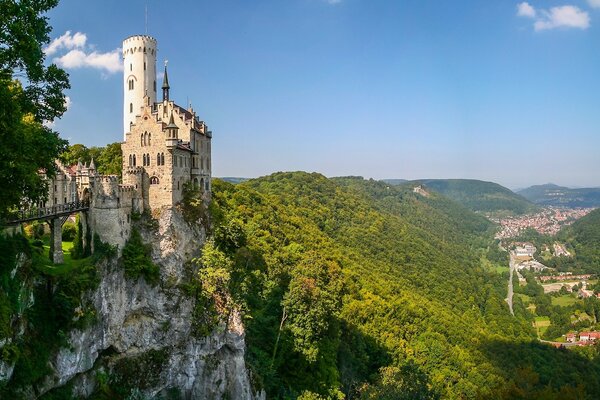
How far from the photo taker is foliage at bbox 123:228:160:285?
117ft

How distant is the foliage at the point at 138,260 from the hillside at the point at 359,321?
5.61m

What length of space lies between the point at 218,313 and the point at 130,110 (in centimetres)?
2071

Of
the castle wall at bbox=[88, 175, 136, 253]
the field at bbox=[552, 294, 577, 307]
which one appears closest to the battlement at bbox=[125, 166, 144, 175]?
the castle wall at bbox=[88, 175, 136, 253]

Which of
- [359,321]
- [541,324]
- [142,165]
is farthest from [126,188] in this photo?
[541,324]

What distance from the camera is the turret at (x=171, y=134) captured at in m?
39.2

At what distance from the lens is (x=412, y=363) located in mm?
62344

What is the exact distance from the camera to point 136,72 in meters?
44.2

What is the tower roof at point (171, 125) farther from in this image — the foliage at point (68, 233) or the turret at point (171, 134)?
the foliage at point (68, 233)

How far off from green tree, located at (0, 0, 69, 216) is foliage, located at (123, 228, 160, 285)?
11.6 meters

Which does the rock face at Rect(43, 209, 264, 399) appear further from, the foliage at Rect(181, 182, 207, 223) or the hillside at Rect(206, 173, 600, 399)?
the hillside at Rect(206, 173, 600, 399)

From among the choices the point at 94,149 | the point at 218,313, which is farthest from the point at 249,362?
the point at 94,149

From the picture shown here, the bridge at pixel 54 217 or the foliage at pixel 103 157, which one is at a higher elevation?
the foliage at pixel 103 157

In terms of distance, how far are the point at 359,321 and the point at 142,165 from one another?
131 ft

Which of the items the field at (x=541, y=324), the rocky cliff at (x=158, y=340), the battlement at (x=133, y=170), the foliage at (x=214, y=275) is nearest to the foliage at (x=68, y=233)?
the battlement at (x=133, y=170)
